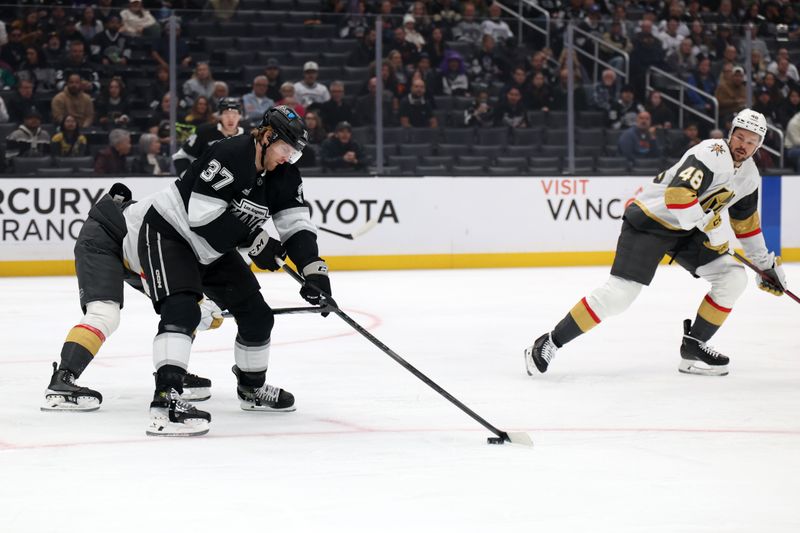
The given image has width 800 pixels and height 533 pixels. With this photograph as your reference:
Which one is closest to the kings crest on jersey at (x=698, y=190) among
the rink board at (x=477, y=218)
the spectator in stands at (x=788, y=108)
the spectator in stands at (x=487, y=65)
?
the rink board at (x=477, y=218)

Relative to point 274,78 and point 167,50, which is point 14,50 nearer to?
point 167,50

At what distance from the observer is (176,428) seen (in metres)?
3.77

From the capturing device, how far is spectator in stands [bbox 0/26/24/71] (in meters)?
9.76

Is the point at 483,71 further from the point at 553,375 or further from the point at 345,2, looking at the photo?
the point at 553,375

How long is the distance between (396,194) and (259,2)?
7.43ft

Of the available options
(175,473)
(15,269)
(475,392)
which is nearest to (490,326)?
(475,392)

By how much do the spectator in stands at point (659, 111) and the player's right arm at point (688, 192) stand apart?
6.56 metres

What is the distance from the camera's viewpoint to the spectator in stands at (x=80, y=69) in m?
9.91

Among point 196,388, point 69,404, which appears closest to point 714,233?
point 196,388

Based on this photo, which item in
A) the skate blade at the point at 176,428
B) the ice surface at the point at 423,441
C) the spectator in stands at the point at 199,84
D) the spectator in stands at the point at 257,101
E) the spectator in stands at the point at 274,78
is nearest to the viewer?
the ice surface at the point at 423,441

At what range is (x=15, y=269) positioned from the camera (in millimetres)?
9797

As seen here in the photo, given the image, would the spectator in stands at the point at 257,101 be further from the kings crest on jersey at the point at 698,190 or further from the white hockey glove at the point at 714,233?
the white hockey glove at the point at 714,233

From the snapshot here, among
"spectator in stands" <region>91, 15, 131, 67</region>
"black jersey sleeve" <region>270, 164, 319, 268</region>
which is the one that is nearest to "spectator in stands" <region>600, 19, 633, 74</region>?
"spectator in stands" <region>91, 15, 131, 67</region>

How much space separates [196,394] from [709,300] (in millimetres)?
2235
